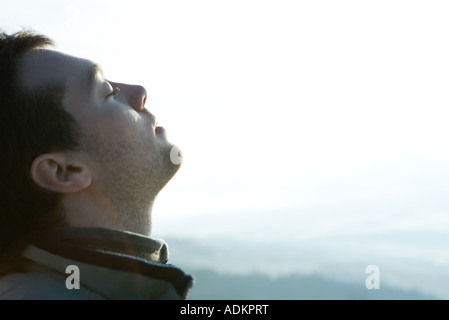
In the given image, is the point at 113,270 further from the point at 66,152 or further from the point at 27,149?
the point at 27,149

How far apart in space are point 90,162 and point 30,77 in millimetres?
625

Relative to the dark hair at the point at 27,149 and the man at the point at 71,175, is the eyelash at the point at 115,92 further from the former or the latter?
the dark hair at the point at 27,149

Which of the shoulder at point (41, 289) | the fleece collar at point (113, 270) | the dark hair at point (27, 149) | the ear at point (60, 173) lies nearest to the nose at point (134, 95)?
the dark hair at point (27, 149)

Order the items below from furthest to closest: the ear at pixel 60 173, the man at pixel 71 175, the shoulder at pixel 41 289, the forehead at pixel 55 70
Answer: the forehead at pixel 55 70, the ear at pixel 60 173, the man at pixel 71 175, the shoulder at pixel 41 289

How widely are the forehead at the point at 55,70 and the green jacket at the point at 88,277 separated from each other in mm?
933

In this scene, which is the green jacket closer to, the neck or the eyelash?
the neck

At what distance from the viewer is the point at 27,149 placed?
3.20 meters

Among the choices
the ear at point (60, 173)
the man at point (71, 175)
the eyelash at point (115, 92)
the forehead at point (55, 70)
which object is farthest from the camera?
the eyelash at point (115, 92)

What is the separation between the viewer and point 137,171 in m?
3.34

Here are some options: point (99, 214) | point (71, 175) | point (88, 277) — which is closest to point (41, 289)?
point (88, 277)

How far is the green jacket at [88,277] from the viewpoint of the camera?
9.21ft

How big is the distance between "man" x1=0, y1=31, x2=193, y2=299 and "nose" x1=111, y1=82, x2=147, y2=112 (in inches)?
0.6
